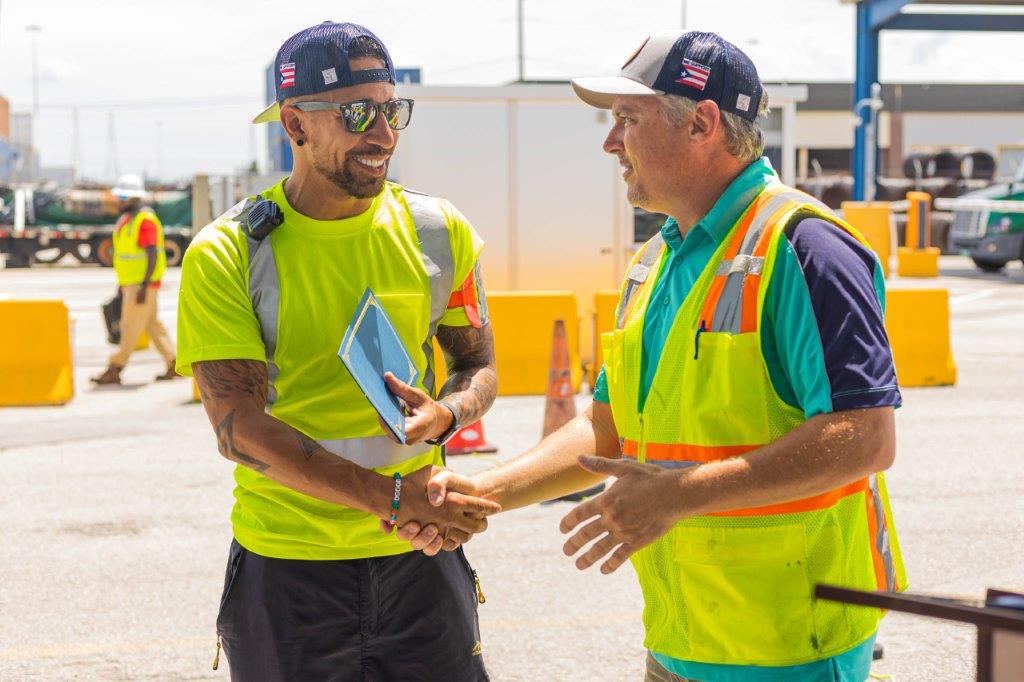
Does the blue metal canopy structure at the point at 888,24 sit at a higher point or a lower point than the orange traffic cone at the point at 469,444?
higher

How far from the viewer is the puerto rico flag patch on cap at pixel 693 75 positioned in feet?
8.61

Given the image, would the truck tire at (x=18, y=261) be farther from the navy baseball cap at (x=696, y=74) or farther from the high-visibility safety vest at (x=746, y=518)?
the high-visibility safety vest at (x=746, y=518)

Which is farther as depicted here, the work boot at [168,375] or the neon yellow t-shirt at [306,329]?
the work boot at [168,375]

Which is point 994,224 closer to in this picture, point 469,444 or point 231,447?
point 469,444

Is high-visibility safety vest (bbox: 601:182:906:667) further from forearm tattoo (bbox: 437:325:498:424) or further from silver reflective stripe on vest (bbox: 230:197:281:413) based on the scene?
silver reflective stripe on vest (bbox: 230:197:281:413)

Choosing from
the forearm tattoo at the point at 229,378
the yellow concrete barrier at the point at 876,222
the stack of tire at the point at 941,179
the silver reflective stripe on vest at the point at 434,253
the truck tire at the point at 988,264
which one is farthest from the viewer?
the stack of tire at the point at 941,179

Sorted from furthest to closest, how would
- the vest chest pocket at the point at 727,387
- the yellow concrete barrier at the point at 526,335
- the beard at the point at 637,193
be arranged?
the yellow concrete barrier at the point at 526,335 < the beard at the point at 637,193 < the vest chest pocket at the point at 727,387

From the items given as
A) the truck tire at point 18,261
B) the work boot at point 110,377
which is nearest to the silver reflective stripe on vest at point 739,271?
the work boot at point 110,377

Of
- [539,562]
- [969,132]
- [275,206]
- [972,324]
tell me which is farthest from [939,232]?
[969,132]

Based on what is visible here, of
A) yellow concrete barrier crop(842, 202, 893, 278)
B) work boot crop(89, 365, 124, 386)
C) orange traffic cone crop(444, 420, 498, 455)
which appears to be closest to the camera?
orange traffic cone crop(444, 420, 498, 455)

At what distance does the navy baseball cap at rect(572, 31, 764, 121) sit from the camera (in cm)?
262

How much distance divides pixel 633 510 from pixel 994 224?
1034 inches

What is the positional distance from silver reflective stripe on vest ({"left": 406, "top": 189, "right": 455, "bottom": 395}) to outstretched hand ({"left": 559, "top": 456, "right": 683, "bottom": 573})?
0.94m

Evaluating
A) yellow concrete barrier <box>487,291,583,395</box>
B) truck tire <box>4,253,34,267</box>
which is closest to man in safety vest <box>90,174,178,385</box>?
yellow concrete barrier <box>487,291,583,395</box>
